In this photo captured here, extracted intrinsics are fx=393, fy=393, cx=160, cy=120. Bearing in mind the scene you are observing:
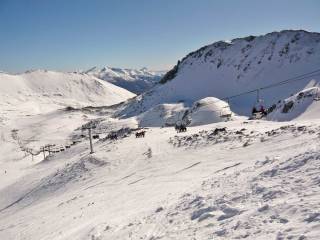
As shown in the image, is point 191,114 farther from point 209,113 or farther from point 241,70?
point 241,70

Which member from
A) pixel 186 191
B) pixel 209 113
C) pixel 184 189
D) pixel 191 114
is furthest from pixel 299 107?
pixel 191 114

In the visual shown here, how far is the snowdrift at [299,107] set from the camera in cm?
4441

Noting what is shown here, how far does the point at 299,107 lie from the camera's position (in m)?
46.9

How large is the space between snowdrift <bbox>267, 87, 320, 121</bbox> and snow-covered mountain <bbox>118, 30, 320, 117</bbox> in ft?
131

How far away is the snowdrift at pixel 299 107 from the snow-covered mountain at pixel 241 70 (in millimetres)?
39881

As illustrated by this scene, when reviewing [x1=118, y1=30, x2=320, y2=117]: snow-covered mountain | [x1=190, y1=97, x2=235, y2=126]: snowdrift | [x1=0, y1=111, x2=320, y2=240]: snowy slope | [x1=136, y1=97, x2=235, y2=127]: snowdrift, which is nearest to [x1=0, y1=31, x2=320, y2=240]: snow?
[x1=0, y1=111, x2=320, y2=240]: snowy slope

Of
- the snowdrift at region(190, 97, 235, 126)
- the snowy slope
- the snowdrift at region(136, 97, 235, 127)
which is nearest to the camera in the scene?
the snowy slope

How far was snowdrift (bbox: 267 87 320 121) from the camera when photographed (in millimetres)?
44406

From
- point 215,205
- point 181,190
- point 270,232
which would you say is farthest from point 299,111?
point 270,232

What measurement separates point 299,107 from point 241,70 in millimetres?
69949

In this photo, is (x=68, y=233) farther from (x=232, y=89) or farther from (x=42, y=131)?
(x=42, y=131)

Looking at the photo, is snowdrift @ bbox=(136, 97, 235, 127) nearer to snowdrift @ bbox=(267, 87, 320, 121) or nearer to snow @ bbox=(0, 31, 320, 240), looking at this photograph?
snowdrift @ bbox=(267, 87, 320, 121)

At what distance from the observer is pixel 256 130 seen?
31406mm

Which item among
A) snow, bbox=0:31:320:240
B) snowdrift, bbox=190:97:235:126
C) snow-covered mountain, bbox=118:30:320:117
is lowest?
snow, bbox=0:31:320:240
